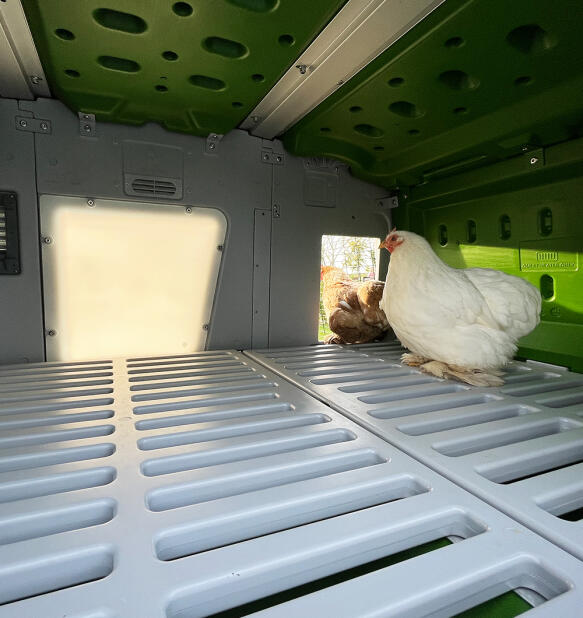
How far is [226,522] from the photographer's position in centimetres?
55

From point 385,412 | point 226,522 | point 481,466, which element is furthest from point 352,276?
point 226,522

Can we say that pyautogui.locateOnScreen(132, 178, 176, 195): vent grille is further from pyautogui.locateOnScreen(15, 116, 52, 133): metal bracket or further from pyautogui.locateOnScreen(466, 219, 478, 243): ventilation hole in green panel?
pyautogui.locateOnScreen(466, 219, 478, 243): ventilation hole in green panel

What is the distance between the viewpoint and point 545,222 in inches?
58.1

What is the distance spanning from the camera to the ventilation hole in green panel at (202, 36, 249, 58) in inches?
42.5

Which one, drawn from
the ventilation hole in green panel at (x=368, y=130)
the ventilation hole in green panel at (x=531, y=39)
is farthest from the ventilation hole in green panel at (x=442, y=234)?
the ventilation hole in green panel at (x=531, y=39)

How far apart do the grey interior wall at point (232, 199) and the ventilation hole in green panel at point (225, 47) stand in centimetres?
60

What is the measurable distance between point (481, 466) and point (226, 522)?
45 cm

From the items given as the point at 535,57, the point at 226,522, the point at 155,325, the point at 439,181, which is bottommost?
the point at 226,522

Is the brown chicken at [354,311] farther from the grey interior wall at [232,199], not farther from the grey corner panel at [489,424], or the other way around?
the grey corner panel at [489,424]

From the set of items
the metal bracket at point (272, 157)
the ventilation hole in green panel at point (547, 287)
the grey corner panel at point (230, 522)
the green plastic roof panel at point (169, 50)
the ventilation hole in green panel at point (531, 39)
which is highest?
the green plastic roof panel at point (169, 50)

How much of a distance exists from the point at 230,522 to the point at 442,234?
5.67ft

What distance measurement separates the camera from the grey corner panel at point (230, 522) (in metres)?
0.43

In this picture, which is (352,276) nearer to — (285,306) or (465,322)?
(285,306)

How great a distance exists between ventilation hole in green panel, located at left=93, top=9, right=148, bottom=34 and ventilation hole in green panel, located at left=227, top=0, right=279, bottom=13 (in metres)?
0.27
